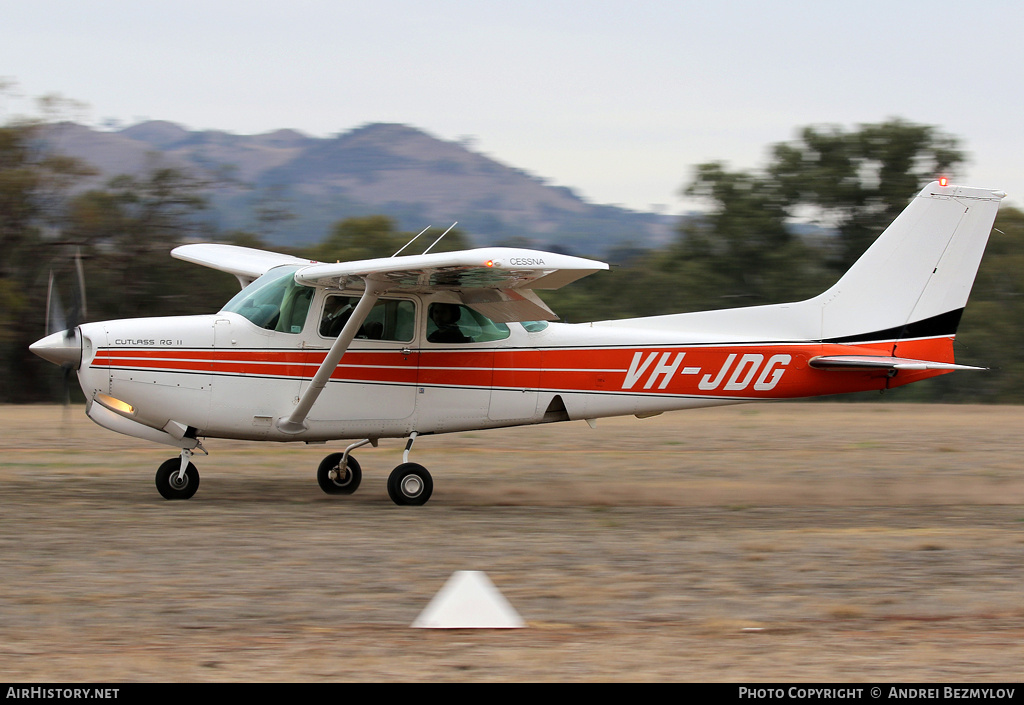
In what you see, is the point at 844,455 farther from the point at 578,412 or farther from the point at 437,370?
the point at 437,370

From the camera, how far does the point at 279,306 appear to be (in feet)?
32.6

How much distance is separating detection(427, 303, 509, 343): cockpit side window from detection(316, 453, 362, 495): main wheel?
5.83ft

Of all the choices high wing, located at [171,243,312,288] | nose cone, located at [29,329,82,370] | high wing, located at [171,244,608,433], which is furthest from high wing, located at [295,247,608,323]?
nose cone, located at [29,329,82,370]

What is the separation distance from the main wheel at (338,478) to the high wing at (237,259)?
2.34 meters

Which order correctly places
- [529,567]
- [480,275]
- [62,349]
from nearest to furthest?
[529,567]
[480,275]
[62,349]

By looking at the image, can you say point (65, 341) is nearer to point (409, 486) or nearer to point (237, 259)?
point (237, 259)

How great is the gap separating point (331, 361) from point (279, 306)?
919 millimetres

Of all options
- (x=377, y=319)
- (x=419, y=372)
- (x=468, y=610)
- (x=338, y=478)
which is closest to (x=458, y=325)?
(x=419, y=372)

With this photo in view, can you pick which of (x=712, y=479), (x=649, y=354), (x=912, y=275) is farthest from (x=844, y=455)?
(x=649, y=354)

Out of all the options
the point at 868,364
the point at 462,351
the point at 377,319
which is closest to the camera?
the point at 377,319

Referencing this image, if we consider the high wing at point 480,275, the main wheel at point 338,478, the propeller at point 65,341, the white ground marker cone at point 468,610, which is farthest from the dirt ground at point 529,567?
the high wing at point 480,275

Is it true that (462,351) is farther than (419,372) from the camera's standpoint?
Yes

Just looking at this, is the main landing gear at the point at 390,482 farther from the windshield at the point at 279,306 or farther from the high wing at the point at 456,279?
the windshield at the point at 279,306

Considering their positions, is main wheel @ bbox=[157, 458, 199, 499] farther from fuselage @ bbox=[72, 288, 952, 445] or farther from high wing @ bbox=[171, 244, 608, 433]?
high wing @ bbox=[171, 244, 608, 433]
